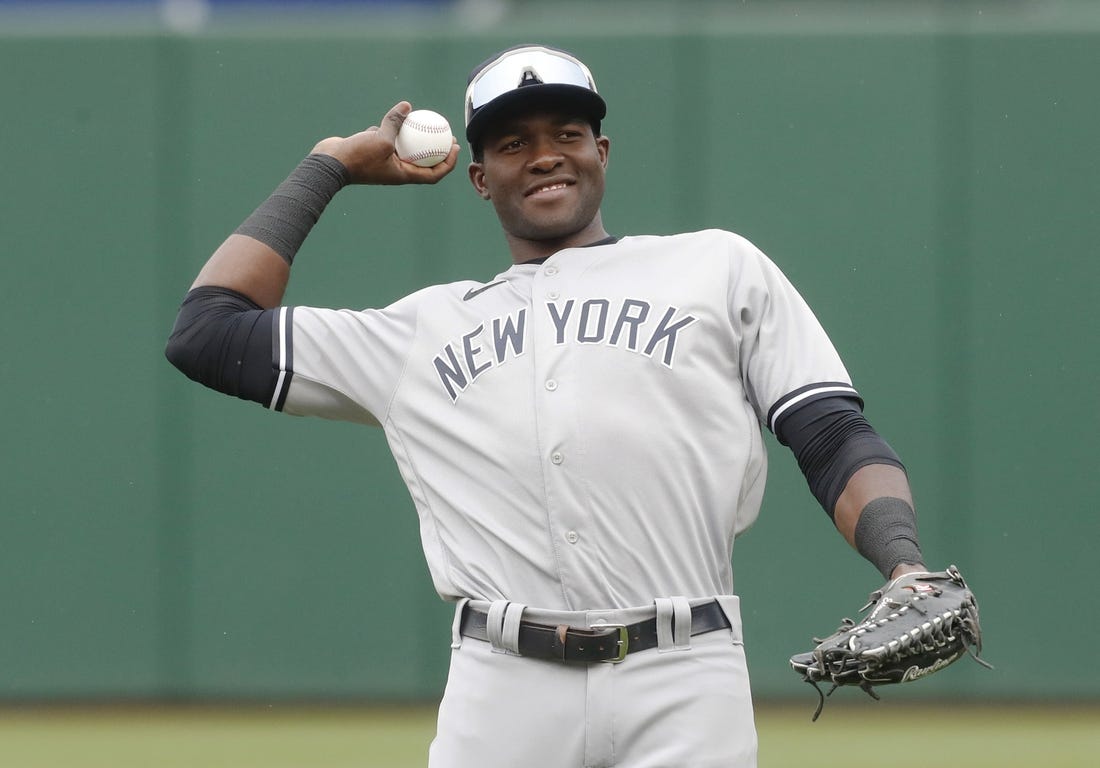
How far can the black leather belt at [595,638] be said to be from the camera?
8.11 ft

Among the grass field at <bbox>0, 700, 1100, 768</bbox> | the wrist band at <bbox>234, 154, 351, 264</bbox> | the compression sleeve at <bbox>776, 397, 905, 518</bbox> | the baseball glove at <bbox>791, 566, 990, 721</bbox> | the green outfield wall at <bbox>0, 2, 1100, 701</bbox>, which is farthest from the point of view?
the green outfield wall at <bbox>0, 2, 1100, 701</bbox>

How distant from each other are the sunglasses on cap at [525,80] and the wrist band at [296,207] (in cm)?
37

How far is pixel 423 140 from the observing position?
3232mm

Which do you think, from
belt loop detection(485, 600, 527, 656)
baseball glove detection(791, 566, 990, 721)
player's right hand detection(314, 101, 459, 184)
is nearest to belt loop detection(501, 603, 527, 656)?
belt loop detection(485, 600, 527, 656)

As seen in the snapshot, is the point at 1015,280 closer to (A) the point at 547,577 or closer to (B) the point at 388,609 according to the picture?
(B) the point at 388,609

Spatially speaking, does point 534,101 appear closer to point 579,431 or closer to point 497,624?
point 579,431

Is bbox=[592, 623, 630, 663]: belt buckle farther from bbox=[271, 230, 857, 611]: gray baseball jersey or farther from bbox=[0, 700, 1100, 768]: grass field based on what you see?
bbox=[0, 700, 1100, 768]: grass field

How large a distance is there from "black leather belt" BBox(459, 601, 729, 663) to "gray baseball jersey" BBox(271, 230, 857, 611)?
5 cm

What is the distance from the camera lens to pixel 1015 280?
21.1ft

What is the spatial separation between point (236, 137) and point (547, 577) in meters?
4.41

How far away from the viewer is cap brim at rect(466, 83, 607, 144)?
109 inches

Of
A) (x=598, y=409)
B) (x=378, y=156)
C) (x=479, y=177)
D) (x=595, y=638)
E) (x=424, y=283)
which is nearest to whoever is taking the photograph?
(x=595, y=638)

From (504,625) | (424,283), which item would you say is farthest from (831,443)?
(424,283)

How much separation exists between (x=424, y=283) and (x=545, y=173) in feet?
12.2
